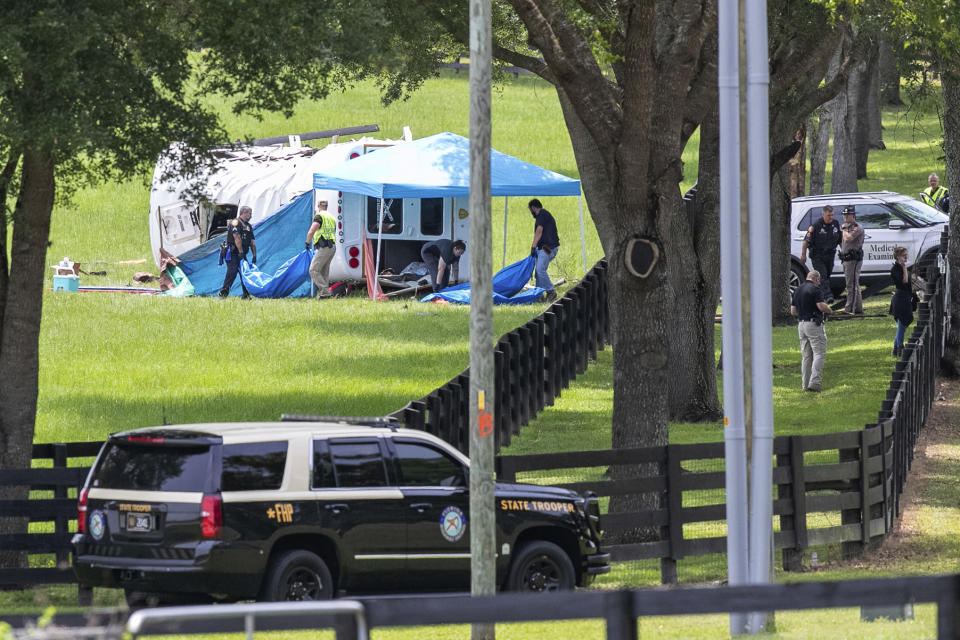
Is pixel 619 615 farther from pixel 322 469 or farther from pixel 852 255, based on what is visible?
pixel 852 255

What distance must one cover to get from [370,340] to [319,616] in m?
20.8

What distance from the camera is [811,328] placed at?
851 inches

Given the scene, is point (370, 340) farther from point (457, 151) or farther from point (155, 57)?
point (155, 57)

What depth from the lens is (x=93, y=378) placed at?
22688 mm

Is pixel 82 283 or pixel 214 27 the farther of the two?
pixel 82 283

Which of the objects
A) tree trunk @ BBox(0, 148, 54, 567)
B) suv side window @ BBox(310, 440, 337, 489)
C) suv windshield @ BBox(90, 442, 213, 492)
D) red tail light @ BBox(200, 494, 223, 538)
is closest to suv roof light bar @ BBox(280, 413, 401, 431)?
suv side window @ BBox(310, 440, 337, 489)

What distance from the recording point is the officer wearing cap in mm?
27391

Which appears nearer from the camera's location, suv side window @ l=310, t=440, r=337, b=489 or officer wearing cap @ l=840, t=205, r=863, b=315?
suv side window @ l=310, t=440, r=337, b=489

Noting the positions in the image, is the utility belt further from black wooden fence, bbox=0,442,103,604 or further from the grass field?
black wooden fence, bbox=0,442,103,604

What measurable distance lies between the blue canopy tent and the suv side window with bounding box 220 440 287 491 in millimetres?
18997

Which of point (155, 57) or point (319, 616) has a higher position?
point (155, 57)

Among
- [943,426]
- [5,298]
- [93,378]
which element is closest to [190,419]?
[93,378]

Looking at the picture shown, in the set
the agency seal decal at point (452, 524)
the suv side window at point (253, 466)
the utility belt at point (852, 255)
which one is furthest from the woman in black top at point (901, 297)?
the suv side window at point (253, 466)

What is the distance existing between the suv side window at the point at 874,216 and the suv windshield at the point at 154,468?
21.8 m
